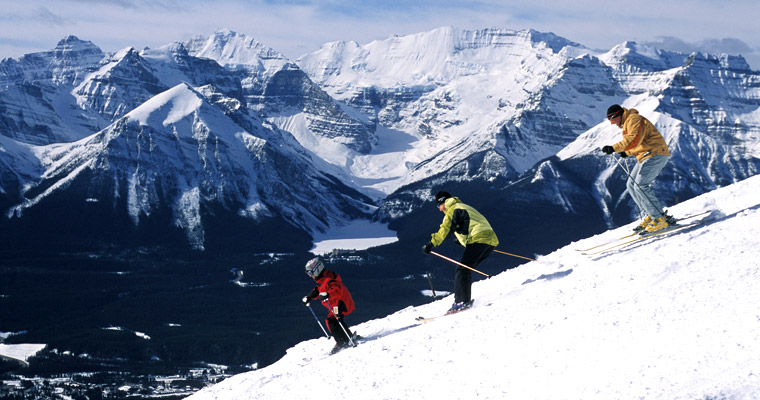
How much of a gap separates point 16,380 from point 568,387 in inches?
8036

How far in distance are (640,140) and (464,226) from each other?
8.12 metres

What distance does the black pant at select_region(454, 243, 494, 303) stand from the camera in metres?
27.4

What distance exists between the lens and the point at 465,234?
27.1 m

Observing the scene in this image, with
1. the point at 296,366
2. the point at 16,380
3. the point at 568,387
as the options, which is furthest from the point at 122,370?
the point at 568,387

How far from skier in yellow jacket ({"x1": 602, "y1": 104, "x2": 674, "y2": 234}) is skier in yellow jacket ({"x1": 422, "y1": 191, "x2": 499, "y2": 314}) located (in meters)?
6.06

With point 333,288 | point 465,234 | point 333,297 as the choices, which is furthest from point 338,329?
point 465,234

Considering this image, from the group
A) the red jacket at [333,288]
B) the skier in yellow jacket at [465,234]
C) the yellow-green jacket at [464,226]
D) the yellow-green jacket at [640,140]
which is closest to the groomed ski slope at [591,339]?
the skier in yellow jacket at [465,234]

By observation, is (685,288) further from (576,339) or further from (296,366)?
(296,366)

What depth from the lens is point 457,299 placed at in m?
28.3

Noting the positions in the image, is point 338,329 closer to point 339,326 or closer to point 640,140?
point 339,326

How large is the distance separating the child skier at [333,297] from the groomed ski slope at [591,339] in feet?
3.50

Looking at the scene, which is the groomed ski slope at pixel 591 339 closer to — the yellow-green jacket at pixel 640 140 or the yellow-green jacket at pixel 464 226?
the yellow-green jacket at pixel 464 226

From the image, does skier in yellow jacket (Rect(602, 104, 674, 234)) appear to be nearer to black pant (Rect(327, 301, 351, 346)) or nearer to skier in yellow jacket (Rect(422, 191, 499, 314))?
skier in yellow jacket (Rect(422, 191, 499, 314))

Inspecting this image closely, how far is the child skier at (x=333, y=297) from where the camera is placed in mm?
28891
